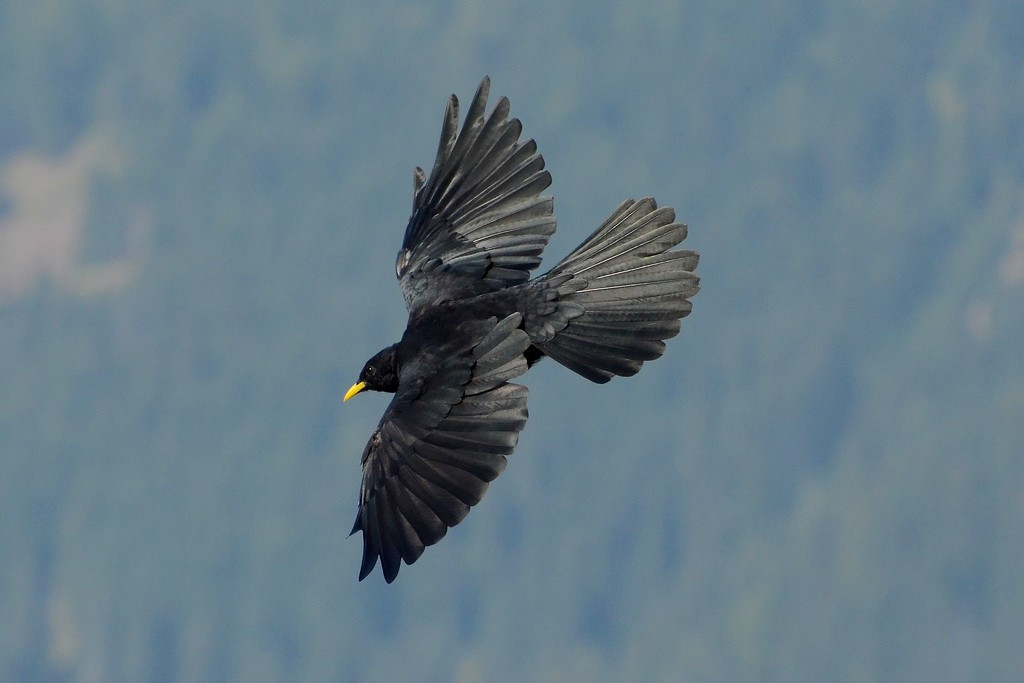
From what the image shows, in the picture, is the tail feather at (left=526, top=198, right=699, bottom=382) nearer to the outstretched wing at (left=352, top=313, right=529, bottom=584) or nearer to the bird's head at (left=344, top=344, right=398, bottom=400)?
the outstretched wing at (left=352, top=313, right=529, bottom=584)

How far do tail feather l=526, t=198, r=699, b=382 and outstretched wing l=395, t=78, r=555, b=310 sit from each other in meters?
0.79

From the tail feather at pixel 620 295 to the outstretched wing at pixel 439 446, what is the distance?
0.65m

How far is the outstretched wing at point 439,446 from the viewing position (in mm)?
11656

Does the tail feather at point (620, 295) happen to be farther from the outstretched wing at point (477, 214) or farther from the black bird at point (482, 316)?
the outstretched wing at point (477, 214)

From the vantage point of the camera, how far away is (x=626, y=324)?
12891 millimetres

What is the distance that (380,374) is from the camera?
548 inches

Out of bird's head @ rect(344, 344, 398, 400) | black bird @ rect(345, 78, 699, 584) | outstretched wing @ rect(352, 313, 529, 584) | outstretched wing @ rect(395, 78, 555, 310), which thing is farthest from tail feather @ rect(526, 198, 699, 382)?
bird's head @ rect(344, 344, 398, 400)

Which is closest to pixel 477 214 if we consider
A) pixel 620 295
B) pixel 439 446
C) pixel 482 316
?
pixel 482 316

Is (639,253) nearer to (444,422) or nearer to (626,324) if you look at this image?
(626,324)

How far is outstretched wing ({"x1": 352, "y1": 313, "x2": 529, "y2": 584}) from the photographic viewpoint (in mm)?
11656

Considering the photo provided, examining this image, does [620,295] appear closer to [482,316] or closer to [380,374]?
[482,316]

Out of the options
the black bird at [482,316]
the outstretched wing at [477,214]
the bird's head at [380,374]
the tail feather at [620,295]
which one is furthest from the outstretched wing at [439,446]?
the outstretched wing at [477,214]

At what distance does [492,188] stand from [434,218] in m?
0.69

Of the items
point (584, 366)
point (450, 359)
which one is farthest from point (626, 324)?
point (450, 359)
